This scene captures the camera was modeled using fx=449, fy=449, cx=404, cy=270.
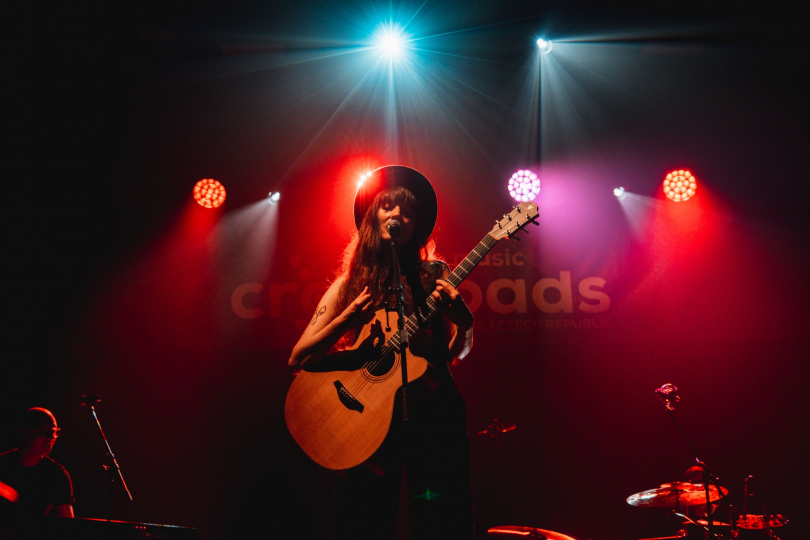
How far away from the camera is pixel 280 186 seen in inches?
254

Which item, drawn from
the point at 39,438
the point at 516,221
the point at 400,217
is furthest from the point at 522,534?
the point at 39,438

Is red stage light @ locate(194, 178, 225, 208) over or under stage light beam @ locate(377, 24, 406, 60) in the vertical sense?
under

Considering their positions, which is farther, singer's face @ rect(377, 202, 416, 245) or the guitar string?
singer's face @ rect(377, 202, 416, 245)

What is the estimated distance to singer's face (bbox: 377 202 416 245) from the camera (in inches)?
93.1

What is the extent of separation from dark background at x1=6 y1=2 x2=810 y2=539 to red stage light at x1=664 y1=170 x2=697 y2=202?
0.17m

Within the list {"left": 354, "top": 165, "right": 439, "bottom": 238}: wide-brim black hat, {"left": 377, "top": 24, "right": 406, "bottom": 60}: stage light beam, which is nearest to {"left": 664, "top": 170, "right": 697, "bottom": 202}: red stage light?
{"left": 377, "top": 24, "right": 406, "bottom": 60}: stage light beam

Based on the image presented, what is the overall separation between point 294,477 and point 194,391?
1.71m

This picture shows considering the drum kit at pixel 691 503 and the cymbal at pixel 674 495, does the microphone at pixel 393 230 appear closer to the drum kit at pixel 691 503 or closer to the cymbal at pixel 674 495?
the drum kit at pixel 691 503

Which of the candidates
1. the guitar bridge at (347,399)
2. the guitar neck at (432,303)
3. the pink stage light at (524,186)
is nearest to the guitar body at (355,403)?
the guitar bridge at (347,399)

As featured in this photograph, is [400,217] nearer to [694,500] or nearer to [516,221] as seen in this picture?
[516,221]

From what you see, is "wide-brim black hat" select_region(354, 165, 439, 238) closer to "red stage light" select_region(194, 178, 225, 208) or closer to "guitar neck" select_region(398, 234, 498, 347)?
"guitar neck" select_region(398, 234, 498, 347)

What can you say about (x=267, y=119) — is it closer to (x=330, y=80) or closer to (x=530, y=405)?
(x=330, y=80)

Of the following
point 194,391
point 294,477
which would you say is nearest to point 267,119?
point 194,391

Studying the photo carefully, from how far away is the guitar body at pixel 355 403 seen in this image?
188cm
